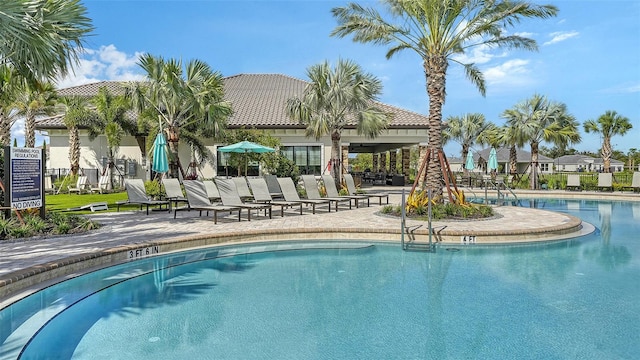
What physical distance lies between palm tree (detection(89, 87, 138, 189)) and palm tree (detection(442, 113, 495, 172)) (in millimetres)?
25182

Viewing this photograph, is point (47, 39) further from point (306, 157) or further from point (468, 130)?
point (468, 130)

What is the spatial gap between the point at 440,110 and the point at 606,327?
811cm

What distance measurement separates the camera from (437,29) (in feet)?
36.7

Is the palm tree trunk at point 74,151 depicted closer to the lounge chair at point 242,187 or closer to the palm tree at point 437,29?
the lounge chair at point 242,187

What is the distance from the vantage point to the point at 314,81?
17031 millimetres

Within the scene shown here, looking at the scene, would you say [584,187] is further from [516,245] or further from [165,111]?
[165,111]

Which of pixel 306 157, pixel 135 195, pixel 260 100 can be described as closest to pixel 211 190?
pixel 135 195

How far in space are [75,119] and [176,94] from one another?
9.83 metres

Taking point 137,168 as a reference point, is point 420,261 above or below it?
below

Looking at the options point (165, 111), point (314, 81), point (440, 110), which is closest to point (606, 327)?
point (440, 110)

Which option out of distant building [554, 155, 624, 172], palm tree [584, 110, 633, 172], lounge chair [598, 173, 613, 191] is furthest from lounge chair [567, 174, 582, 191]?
distant building [554, 155, 624, 172]

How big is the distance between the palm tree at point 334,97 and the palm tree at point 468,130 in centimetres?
1963

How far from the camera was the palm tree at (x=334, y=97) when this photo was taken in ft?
55.3

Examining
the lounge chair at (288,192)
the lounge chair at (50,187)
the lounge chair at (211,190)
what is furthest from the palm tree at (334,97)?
the lounge chair at (50,187)
